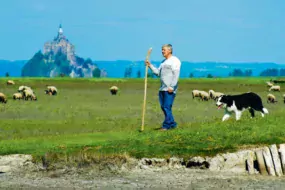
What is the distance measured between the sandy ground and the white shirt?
16.5ft

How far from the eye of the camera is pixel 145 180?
50.2 ft

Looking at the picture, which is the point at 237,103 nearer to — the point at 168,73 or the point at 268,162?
the point at 168,73

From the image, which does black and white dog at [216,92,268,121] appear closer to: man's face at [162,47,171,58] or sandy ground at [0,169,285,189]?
man's face at [162,47,171,58]

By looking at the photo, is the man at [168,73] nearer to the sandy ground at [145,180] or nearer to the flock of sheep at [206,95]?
the sandy ground at [145,180]

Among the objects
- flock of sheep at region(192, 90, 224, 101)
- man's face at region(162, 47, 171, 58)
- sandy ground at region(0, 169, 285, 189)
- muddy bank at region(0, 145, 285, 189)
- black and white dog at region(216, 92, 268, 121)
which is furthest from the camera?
flock of sheep at region(192, 90, 224, 101)

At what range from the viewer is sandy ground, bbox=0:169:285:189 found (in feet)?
47.8

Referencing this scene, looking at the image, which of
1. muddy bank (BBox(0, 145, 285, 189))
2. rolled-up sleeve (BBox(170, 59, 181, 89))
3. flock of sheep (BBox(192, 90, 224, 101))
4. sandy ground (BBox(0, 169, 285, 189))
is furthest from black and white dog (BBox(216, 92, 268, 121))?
flock of sheep (BBox(192, 90, 224, 101))

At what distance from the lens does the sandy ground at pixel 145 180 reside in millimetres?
14562

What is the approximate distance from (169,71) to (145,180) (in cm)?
622

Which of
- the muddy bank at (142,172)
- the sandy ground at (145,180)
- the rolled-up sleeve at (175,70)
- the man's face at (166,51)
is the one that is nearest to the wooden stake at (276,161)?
the muddy bank at (142,172)

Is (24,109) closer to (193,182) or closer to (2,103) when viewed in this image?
(2,103)

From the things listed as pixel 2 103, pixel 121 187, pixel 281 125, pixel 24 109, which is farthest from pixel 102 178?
pixel 2 103

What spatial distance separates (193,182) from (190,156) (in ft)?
6.80

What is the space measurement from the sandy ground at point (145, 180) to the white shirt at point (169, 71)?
16.5ft
